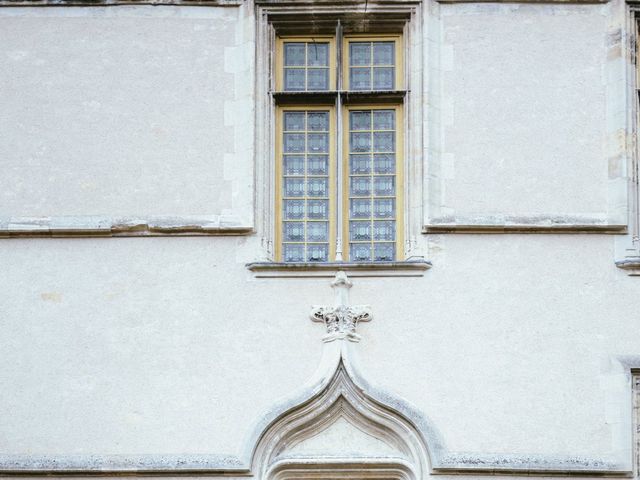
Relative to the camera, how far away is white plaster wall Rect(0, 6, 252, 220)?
12188 millimetres

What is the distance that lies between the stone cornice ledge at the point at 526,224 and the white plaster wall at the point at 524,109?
59mm

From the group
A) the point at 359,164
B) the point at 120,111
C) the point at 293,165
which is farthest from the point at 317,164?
the point at 120,111

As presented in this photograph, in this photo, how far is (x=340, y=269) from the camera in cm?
1195

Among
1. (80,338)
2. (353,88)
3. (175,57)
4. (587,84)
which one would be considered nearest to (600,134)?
(587,84)

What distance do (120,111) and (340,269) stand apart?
195 centimetres

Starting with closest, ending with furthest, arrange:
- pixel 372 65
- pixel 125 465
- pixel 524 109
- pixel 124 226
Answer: pixel 125 465 → pixel 124 226 → pixel 524 109 → pixel 372 65

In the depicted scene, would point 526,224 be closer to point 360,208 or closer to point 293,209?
point 360,208

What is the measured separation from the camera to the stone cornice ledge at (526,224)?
11984 mm

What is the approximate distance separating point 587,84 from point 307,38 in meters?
2.05

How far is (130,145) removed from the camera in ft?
40.3

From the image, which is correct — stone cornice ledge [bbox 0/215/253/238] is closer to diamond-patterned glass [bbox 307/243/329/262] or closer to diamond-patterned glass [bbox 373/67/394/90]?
diamond-patterned glass [bbox 307/243/329/262]

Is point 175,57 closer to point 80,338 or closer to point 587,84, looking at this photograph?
point 80,338

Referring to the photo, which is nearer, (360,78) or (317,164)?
(317,164)

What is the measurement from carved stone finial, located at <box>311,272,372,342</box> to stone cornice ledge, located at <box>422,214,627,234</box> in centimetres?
69
